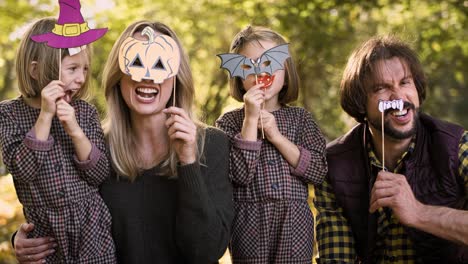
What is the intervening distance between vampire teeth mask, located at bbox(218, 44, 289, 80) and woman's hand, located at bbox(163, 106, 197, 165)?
17.1 inches

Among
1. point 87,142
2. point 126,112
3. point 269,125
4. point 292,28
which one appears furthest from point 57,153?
point 292,28

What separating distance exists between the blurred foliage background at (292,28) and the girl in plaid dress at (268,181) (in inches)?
118

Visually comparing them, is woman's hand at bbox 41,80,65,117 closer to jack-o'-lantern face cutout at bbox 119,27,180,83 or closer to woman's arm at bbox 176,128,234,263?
jack-o'-lantern face cutout at bbox 119,27,180,83

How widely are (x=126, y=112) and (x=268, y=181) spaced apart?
27.2 inches

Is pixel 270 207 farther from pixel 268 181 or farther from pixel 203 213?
pixel 203 213

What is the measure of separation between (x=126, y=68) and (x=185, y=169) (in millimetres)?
482

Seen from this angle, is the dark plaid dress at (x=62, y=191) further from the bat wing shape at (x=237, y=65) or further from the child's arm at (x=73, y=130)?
the bat wing shape at (x=237, y=65)

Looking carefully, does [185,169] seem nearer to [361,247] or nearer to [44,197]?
[44,197]

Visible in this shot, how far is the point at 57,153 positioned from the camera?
2.76m

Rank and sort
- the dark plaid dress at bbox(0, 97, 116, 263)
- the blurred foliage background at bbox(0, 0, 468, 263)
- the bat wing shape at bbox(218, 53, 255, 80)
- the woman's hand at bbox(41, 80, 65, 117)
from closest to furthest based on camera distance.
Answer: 1. the woman's hand at bbox(41, 80, 65, 117)
2. the dark plaid dress at bbox(0, 97, 116, 263)
3. the bat wing shape at bbox(218, 53, 255, 80)
4. the blurred foliage background at bbox(0, 0, 468, 263)

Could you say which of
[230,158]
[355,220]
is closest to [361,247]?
[355,220]

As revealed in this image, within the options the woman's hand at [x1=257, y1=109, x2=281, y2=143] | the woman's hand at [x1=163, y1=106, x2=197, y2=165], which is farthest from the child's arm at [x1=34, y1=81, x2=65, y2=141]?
the woman's hand at [x1=257, y1=109, x2=281, y2=143]

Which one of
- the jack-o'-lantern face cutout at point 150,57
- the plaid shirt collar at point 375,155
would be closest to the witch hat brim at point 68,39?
the jack-o'-lantern face cutout at point 150,57

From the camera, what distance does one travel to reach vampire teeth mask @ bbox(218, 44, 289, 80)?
2994mm
